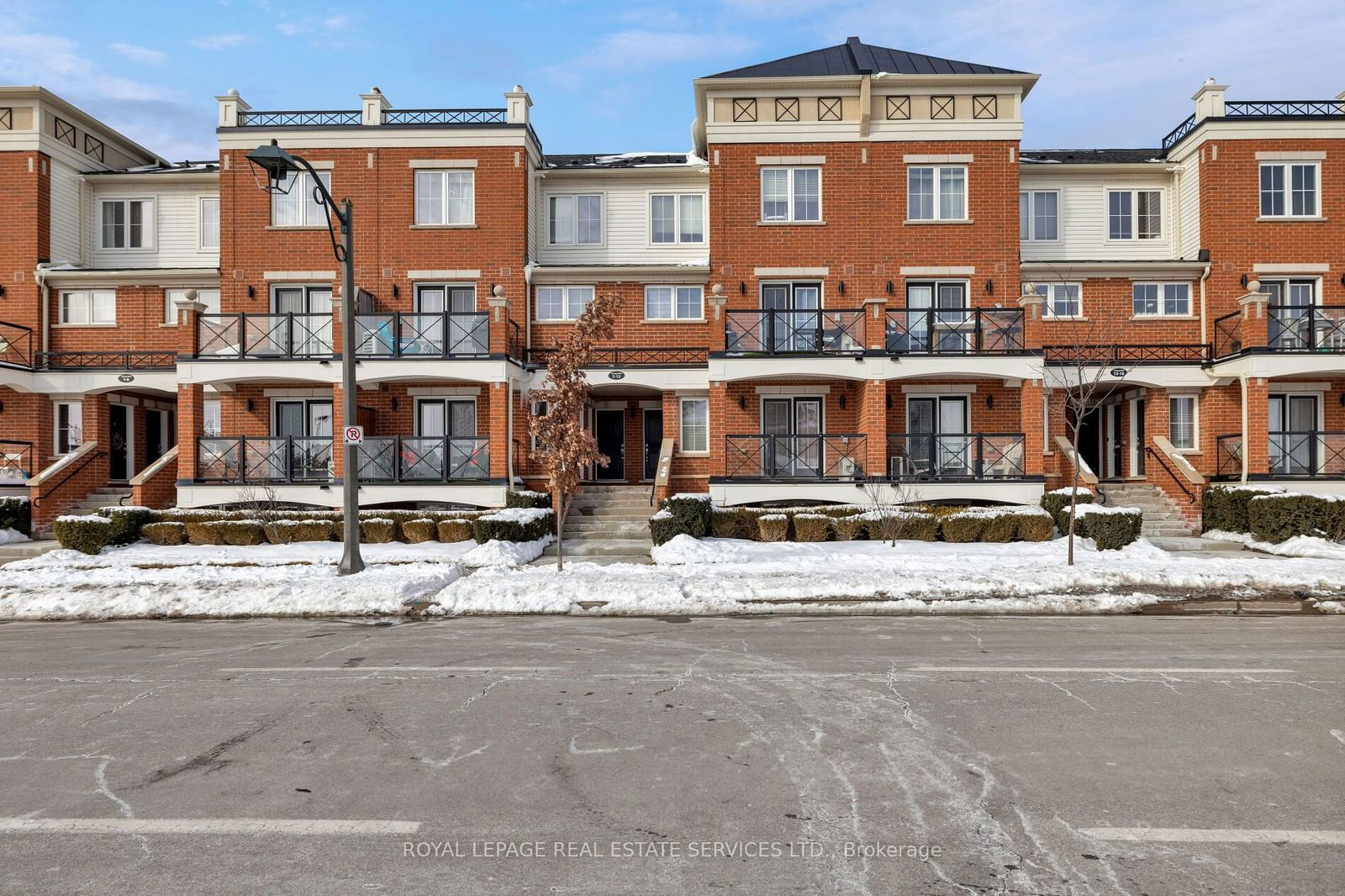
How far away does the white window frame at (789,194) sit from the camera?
75.4ft

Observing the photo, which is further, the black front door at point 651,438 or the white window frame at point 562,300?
the black front door at point 651,438

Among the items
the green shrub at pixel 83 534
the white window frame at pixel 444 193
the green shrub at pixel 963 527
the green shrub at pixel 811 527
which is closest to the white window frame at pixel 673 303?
the white window frame at pixel 444 193

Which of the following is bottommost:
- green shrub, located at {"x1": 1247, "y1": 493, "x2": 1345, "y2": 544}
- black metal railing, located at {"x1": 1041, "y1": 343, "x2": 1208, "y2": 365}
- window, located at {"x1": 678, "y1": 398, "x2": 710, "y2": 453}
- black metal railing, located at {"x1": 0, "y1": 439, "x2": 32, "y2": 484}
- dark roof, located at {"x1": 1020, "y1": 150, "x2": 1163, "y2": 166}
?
green shrub, located at {"x1": 1247, "y1": 493, "x2": 1345, "y2": 544}

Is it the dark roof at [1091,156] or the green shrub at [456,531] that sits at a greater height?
the dark roof at [1091,156]

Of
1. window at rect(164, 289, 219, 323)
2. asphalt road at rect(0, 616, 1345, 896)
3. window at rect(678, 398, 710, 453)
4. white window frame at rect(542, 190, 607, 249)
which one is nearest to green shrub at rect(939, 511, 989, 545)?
window at rect(678, 398, 710, 453)

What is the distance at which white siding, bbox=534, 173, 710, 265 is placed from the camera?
24.6m

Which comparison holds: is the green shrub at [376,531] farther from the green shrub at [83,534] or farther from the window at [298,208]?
the window at [298,208]

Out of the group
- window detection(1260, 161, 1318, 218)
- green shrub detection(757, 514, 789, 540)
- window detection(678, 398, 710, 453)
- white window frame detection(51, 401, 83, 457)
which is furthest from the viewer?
white window frame detection(51, 401, 83, 457)

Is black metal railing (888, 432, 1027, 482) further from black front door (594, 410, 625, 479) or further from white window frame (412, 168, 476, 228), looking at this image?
white window frame (412, 168, 476, 228)

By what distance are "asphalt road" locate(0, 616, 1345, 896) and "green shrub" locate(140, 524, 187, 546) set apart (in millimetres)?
10426

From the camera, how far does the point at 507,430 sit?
68.9ft

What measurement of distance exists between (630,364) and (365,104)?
10375 mm

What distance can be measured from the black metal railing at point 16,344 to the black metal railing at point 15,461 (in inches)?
90.6

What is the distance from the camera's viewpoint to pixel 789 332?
2148 cm
